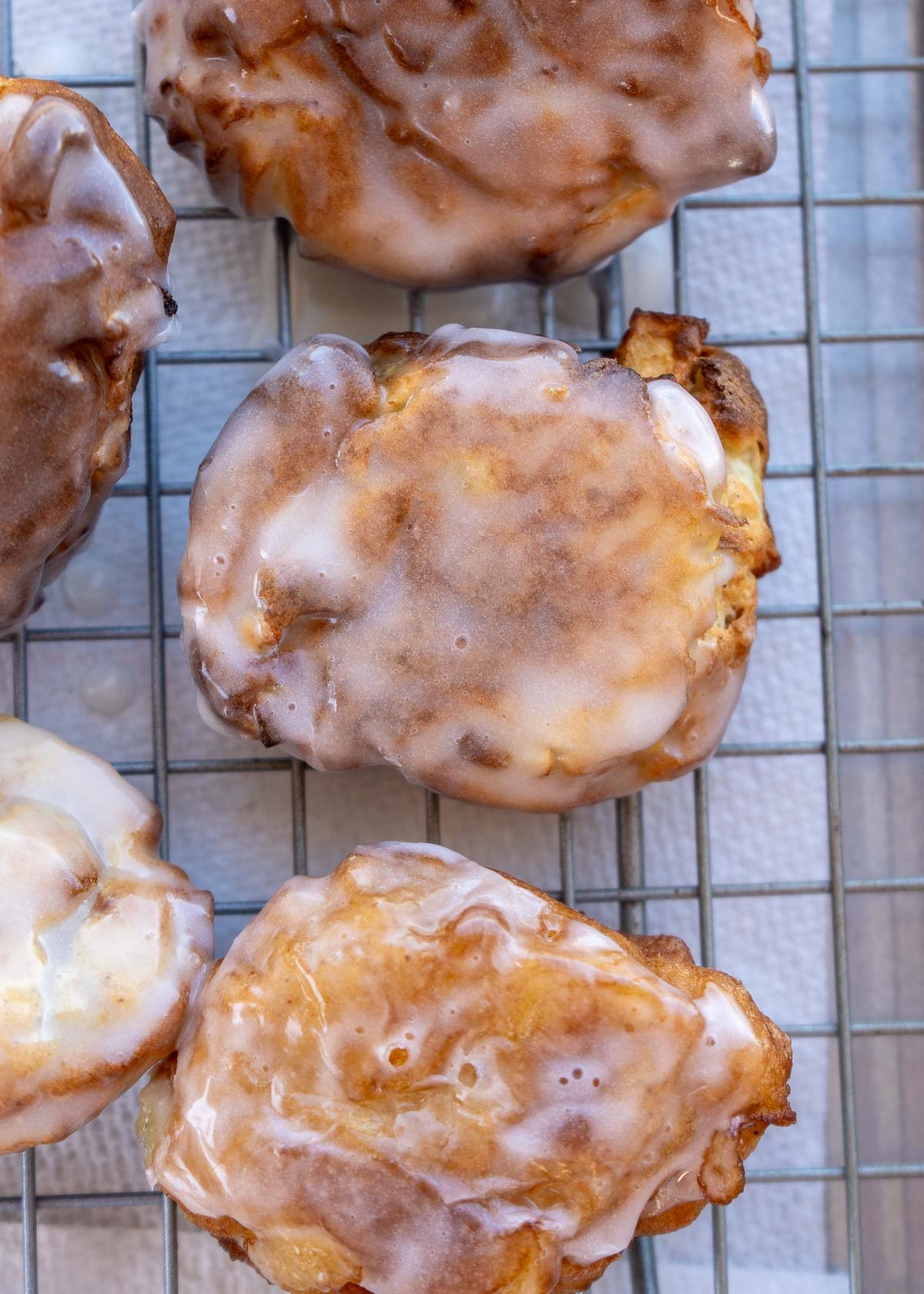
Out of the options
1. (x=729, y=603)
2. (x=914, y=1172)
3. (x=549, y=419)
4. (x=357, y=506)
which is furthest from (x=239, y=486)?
(x=914, y=1172)

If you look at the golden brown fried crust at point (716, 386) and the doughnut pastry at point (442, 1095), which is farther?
Result: the golden brown fried crust at point (716, 386)

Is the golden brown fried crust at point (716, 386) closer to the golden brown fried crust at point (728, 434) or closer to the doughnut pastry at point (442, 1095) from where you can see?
the golden brown fried crust at point (728, 434)

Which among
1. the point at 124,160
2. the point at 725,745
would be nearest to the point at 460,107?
the point at 124,160

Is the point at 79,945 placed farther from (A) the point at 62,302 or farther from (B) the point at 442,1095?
(A) the point at 62,302

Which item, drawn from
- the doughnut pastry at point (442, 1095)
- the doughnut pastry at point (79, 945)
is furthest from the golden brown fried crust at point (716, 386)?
the doughnut pastry at point (79, 945)

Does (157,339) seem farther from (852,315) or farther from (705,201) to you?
(852,315)

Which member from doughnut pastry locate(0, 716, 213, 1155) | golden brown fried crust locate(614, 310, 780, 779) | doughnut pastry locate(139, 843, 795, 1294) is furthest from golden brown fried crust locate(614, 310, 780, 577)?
doughnut pastry locate(0, 716, 213, 1155)

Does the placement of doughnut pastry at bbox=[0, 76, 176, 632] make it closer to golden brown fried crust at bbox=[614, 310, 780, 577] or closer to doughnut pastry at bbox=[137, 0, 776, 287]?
doughnut pastry at bbox=[137, 0, 776, 287]
